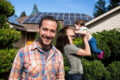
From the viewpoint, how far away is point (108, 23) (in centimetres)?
1102

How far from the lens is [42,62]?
148 centimetres

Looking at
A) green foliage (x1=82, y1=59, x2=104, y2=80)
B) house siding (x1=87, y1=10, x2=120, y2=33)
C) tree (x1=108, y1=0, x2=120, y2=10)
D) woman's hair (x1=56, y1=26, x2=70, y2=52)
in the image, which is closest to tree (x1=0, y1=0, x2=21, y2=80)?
woman's hair (x1=56, y1=26, x2=70, y2=52)

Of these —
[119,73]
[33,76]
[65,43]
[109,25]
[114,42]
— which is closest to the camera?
[33,76]

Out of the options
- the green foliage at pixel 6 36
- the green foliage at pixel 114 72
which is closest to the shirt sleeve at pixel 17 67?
the green foliage at pixel 6 36

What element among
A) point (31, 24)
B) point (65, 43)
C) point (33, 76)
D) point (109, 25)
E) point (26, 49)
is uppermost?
point (31, 24)

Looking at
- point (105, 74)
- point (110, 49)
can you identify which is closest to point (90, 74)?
point (105, 74)

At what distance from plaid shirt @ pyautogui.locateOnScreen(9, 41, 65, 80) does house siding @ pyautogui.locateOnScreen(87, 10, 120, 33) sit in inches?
405

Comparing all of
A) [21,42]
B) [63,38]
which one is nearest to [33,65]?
[63,38]

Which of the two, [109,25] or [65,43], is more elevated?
[109,25]

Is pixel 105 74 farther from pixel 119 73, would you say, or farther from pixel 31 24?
pixel 31 24

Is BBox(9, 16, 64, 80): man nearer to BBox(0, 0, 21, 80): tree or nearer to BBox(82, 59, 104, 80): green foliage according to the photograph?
BBox(82, 59, 104, 80): green foliage

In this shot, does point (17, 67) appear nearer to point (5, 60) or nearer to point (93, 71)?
point (5, 60)

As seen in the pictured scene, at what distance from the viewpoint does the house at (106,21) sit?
10.8 meters

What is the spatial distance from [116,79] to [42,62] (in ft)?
10.6
